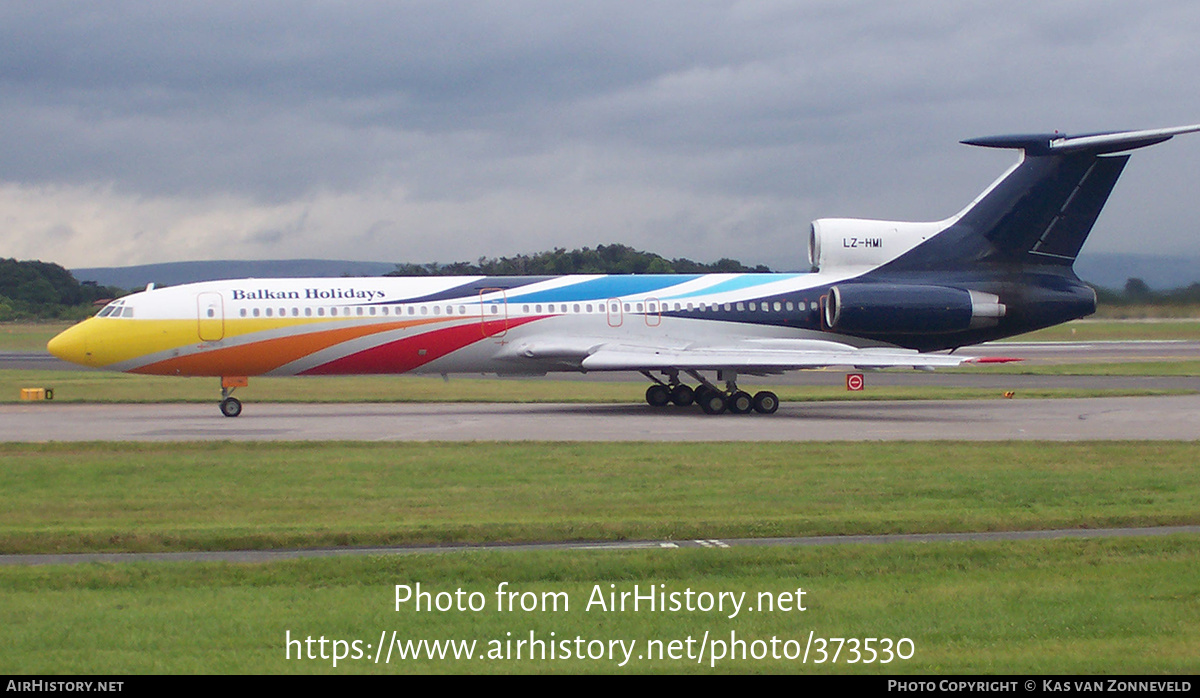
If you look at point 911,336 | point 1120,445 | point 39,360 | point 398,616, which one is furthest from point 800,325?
point 39,360

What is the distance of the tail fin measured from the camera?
32281mm

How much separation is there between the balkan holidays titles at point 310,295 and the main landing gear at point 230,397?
7.20 ft

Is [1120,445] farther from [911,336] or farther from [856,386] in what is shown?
[856,386]

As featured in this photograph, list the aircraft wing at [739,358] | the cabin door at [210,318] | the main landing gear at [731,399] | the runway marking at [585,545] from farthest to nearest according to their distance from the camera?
the main landing gear at [731,399] < the cabin door at [210,318] < the aircraft wing at [739,358] < the runway marking at [585,545]

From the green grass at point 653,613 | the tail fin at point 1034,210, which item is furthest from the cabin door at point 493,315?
the green grass at point 653,613

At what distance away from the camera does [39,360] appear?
198 ft

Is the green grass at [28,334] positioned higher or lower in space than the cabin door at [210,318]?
higher

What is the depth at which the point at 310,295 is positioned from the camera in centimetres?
3167

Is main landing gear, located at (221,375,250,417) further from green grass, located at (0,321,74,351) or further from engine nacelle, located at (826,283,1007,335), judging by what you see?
green grass, located at (0,321,74,351)

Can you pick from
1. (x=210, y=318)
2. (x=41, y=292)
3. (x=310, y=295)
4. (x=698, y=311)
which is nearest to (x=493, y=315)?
(x=310, y=295)

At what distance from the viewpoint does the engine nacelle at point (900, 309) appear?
32.6 m

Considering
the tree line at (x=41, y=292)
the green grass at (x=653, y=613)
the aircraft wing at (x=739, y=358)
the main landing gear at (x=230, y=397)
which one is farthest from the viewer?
the tree line at (x=41, y=292)

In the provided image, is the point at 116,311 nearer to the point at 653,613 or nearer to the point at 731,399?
the point at 731,399

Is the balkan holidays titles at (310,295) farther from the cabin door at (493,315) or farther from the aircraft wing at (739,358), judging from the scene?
the aircraft wing at (739,358)
